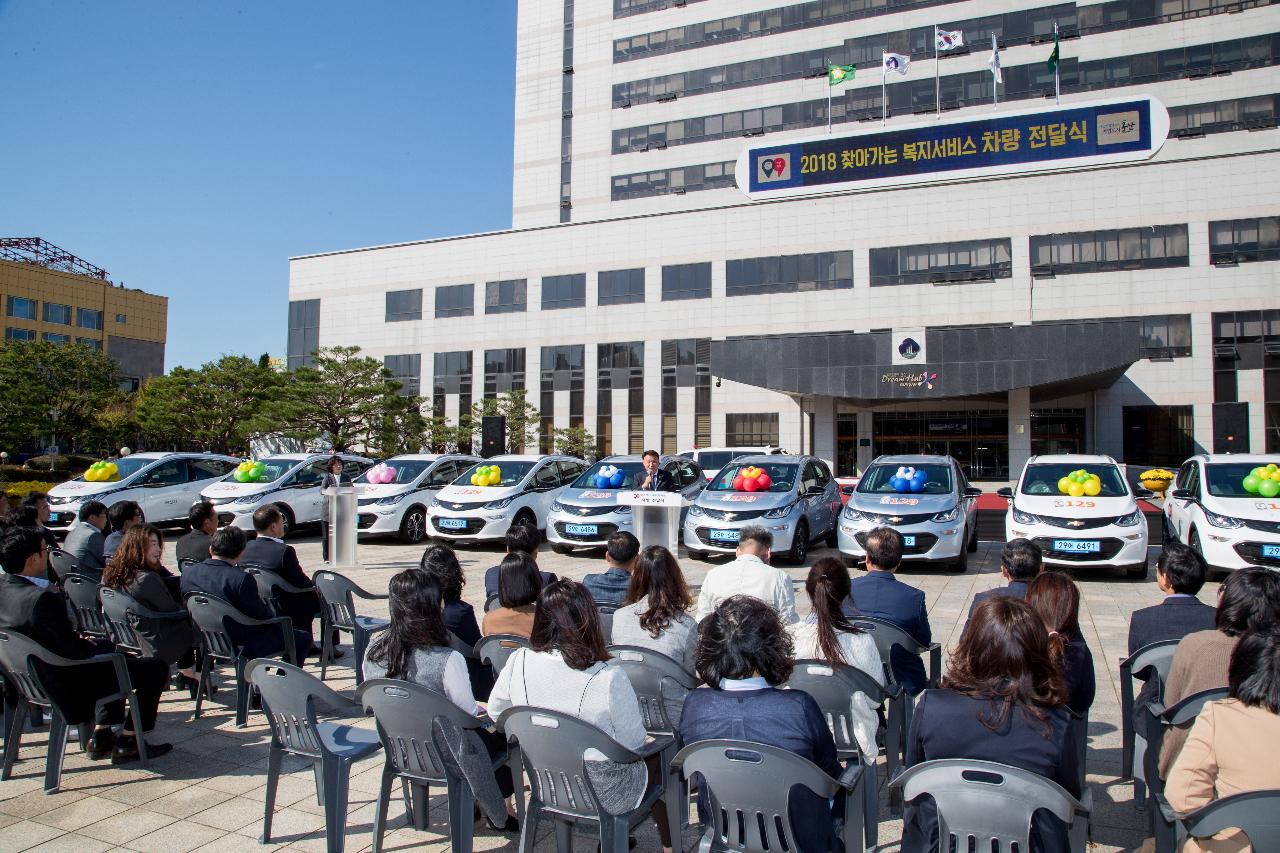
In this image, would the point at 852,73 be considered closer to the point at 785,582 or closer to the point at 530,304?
the point at 530,304

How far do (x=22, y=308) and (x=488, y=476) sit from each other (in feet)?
246

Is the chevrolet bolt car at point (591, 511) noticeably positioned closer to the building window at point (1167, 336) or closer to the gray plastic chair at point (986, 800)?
the gray plastic chair at point (986, 800)

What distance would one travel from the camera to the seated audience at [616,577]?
5.71 meters

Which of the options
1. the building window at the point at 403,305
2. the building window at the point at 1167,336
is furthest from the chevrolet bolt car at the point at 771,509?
the building window at the point at 403,305

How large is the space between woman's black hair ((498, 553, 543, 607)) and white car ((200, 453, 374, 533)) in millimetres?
10851

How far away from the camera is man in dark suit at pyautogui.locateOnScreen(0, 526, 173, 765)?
4426 mm

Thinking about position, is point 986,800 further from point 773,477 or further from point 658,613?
point 773,477

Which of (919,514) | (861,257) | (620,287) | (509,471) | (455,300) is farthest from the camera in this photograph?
(455,300)

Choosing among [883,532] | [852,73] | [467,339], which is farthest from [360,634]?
[467,339]

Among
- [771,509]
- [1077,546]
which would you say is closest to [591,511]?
[771,509]

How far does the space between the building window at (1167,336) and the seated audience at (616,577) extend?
104 ft

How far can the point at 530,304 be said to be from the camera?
40906 millimetres

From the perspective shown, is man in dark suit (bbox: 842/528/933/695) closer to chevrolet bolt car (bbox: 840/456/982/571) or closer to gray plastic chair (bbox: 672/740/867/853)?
gray plastic chair (bbox: 672/740/867/853)

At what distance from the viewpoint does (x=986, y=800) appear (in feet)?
8.36
